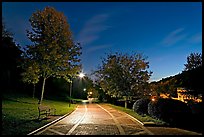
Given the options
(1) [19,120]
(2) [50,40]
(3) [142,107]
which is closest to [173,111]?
(3) [142,107]

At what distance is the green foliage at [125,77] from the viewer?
35656mm

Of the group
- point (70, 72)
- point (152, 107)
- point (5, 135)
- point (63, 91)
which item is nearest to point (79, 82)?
point (63, 91)

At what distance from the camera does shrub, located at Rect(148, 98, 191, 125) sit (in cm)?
1640

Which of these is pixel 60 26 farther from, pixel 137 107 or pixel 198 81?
pixel 198 81

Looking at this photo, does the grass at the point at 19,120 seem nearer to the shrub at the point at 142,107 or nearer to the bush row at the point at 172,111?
the shrub at the point at 142,107

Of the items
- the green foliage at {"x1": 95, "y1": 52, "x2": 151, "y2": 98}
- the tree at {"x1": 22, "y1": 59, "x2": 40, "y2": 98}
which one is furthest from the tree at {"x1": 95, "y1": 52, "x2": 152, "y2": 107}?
the tree at {"x1": 22, "y1": 59, "x2": 40, "y2": 98}

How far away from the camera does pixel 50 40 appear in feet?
94.9

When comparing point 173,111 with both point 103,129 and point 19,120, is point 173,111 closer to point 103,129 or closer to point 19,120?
point 103,129

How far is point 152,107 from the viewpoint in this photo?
19438 millimetres

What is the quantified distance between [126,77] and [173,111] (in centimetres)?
1916

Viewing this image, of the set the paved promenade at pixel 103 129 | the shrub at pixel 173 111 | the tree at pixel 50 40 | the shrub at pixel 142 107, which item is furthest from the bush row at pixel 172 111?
the tree at pixel 50 40

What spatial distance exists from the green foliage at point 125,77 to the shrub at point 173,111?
1750cm

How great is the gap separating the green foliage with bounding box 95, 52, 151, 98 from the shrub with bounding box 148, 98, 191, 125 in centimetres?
1750

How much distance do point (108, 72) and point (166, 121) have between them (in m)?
21.1
